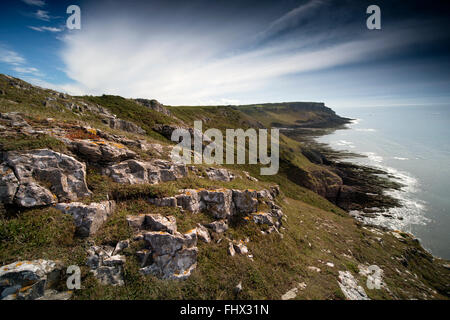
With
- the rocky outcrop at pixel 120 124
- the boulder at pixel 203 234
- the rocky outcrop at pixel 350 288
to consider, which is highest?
the rocky outcrop at pixel 120 124

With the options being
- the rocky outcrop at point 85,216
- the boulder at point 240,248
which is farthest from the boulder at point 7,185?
the boulder at point 240,248

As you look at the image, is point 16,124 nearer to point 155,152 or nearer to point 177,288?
point 155,152

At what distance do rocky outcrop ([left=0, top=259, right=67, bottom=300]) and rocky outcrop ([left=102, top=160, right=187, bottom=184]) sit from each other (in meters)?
4.74

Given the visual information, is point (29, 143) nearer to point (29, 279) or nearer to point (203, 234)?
point (29, 279)

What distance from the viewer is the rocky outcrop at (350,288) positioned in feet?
30.4

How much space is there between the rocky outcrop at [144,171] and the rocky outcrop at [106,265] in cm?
411

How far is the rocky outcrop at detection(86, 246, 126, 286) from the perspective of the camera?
6160 millimetres

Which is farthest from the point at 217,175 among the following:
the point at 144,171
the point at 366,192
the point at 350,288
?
the point at 366,192

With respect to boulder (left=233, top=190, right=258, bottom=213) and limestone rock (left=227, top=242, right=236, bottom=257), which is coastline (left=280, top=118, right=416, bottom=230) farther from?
limestone rock (left=227, top=242, right=236, bottom=257)

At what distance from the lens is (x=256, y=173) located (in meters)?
35.2

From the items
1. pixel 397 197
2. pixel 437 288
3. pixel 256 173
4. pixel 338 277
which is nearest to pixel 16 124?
pixel 338 277

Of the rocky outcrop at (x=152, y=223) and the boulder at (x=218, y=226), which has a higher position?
the rocky outcrop at (x=152, y=223)

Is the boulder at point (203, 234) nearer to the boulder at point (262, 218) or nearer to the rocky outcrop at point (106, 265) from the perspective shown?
the rocky outcrop at point (106, 265)

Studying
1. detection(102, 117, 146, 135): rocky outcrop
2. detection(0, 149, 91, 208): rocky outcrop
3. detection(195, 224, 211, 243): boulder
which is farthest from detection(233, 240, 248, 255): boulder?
detection(102, 117, 146, 135): rocky outcrop
